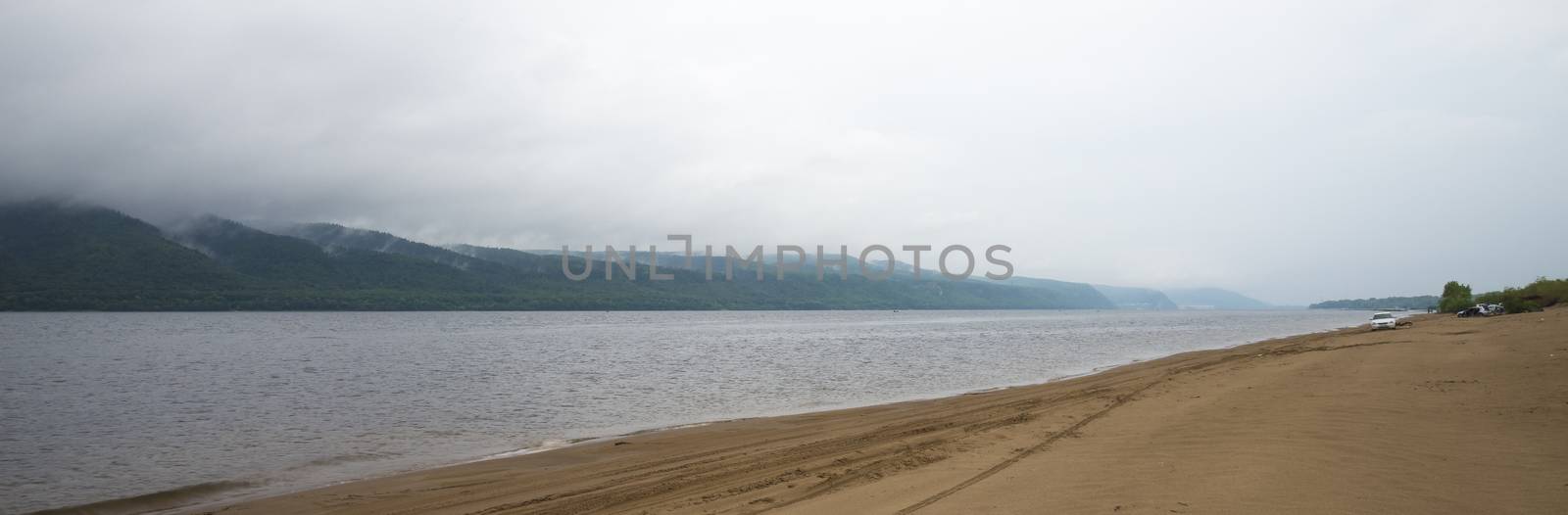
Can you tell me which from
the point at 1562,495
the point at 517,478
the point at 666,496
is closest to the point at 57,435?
the point at 517,478

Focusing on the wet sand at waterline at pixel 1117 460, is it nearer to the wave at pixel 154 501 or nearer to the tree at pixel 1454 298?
the wave at pixel 154 501

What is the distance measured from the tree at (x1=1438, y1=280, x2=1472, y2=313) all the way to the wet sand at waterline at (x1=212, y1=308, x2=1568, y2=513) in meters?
91.6

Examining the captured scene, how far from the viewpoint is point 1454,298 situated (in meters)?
93.6

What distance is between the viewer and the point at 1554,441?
31.3ft

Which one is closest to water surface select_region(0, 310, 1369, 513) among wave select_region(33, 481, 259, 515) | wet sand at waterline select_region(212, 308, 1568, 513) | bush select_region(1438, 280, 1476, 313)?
wave select_region(33, 481, 259, 515)

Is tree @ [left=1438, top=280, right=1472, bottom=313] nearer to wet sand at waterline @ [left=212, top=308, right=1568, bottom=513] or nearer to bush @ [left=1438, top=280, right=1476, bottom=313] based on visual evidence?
bush @ [left=1438, top=280, right=1476, bottom=313]

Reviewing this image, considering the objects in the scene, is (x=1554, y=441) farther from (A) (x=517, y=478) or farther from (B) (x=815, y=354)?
(B) (x=815, y=354)

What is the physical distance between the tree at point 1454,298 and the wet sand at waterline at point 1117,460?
3604 inches

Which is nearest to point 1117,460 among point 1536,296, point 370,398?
point 370,398

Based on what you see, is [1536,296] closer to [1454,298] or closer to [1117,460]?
[1454,298]

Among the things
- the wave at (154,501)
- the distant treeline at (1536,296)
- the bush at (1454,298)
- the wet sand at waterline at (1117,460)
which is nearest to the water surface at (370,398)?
the wave at (154,501)

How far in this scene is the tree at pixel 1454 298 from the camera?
90.7 meters

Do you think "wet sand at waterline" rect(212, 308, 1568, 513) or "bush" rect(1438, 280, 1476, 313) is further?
"bush" rect(1438, 280, 1476, 313)

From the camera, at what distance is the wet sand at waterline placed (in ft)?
25.6
